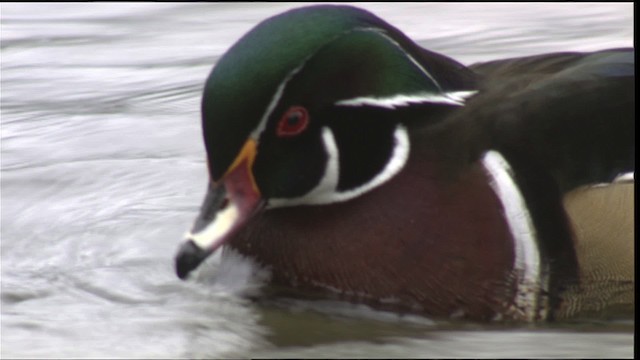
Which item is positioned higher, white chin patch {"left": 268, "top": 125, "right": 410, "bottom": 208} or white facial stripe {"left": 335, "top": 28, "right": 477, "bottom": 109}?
white facial stripe {"left": 335, "top": 28, "right": 477, "bottom": 109}

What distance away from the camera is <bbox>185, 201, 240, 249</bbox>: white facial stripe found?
174 inches

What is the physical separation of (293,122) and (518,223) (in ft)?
2.14

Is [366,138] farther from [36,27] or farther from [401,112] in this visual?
[36,27]

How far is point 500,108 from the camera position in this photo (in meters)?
4.57

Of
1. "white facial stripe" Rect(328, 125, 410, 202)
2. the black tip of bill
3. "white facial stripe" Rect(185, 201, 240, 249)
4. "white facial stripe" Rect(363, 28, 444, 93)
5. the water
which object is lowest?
the water

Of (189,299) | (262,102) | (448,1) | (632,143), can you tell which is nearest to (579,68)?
(632,143)

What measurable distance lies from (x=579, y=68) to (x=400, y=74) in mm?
549

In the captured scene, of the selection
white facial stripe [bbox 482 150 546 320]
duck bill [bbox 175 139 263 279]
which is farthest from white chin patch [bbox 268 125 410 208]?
white facial stripe [bbox 482 150 546 320]

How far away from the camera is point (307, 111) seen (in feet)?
14.7

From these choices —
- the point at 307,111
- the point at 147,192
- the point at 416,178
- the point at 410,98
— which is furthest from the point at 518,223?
the point at 147,192

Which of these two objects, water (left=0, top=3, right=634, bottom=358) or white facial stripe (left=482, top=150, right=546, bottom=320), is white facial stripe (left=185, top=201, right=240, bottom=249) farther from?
white facial stripe (left=482, top=150, right=546, bottom=320)

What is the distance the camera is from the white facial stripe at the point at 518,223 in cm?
448

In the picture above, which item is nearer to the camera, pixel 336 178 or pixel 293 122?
pixel 293 122

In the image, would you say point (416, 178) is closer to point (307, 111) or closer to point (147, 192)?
point (307, 111)
